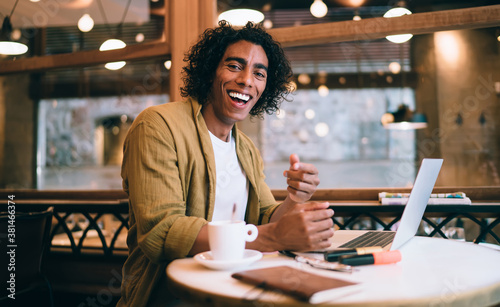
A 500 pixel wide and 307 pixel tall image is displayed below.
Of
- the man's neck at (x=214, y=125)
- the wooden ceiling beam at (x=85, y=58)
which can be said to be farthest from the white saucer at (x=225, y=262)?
the wooden ceiling beam at (x=85, y=58)

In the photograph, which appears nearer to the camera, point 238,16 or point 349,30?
point 349,30

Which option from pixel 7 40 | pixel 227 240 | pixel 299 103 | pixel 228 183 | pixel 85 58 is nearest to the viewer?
pixel 227 240

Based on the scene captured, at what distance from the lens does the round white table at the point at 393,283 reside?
591mm

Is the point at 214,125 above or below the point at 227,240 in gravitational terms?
above

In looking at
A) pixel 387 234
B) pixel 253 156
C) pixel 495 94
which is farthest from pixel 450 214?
pixel 495 94

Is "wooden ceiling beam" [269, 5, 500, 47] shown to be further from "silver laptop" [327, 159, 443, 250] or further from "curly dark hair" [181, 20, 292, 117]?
"silver laptop" [327, 159, 443, 250]

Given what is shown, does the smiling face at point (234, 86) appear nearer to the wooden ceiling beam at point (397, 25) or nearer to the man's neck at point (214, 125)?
the man's neck at point (214, 125)

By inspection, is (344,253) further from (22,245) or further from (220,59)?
(22,245)

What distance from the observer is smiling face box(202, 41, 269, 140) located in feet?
4.57

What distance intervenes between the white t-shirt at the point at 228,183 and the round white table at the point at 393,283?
43 cm

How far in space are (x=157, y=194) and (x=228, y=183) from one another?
1.23ft

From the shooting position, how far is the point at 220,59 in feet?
4.97

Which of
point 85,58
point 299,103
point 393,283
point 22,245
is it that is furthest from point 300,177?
point 299,103

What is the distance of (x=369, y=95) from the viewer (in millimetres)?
7359
